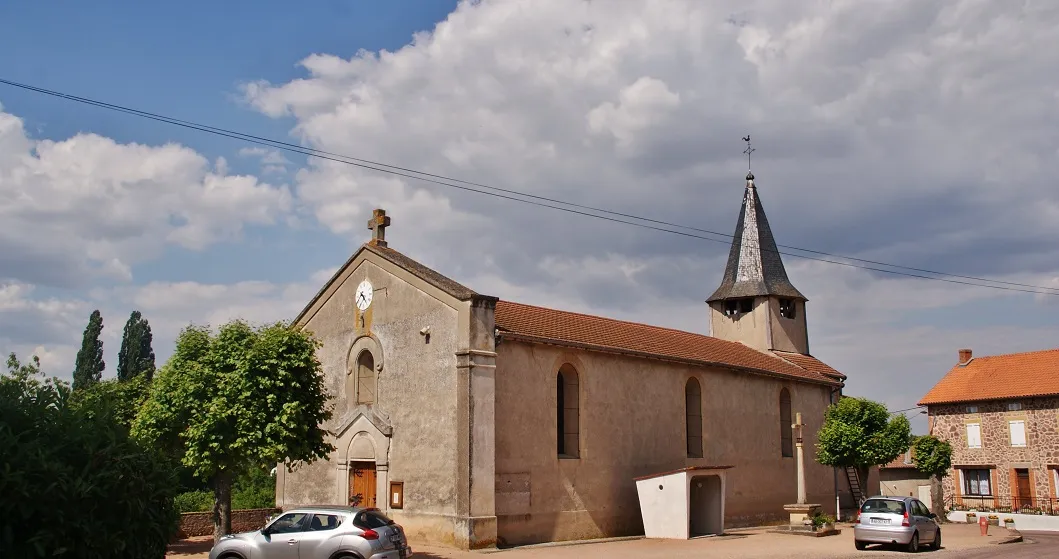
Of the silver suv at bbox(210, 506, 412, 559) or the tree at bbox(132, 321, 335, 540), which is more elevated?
the tree at bbox(132, 321, 335, 540)

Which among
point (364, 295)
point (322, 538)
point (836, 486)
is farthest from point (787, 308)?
point (322, 538)

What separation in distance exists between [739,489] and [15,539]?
2736cm

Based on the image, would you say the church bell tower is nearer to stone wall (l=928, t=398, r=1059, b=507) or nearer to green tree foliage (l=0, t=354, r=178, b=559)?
stone wall (l=928, t=398, r=1059, b=507)

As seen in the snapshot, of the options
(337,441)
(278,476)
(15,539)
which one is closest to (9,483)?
(15,539)

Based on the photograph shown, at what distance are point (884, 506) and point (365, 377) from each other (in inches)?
614

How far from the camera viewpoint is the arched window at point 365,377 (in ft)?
85.9

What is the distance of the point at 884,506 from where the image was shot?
22750 mm

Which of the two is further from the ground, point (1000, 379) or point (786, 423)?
point (1000, 379)

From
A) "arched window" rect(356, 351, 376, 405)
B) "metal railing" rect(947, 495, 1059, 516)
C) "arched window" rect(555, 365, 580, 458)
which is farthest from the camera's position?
"metal railing" rect(947, 495, 1059, 516)

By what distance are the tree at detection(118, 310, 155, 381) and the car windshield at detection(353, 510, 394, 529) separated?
43622 millimetres

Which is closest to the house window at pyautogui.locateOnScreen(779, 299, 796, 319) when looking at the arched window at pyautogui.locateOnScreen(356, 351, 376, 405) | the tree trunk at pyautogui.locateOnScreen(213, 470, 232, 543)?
the arched window at pyautogui.locateOnScreen(356, 351, 376, 405)

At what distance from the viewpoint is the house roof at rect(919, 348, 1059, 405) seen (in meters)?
41.7

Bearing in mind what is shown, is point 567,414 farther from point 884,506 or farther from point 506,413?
point 884,506

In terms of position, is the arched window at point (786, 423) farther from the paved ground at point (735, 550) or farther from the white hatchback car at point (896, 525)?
the white hatchback car at point (896, 525)
